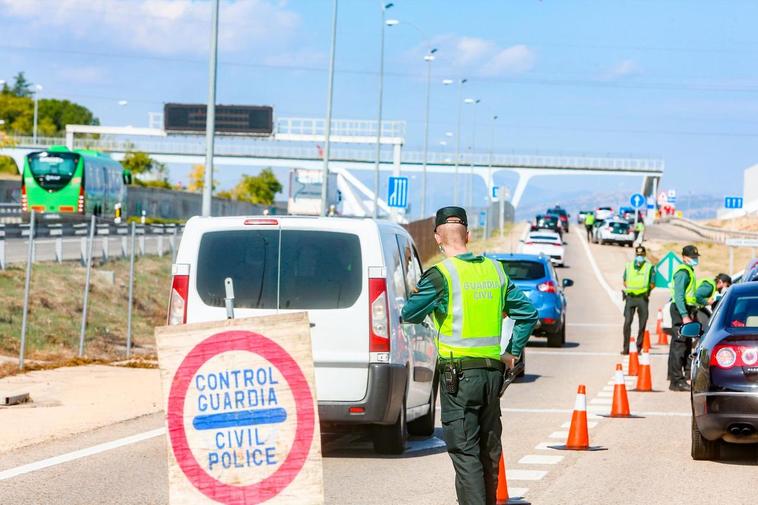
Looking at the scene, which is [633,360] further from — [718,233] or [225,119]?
[225,119]

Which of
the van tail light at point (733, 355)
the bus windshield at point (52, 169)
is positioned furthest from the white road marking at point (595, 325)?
the bus windshield at point (52, 169)

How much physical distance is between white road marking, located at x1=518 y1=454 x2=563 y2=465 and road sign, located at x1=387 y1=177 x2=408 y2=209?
133 ft

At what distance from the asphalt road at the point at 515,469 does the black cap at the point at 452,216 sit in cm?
258

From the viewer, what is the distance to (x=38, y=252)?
124 ft

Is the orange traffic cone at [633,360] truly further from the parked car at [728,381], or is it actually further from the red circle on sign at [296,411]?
the red circle on sign at [296,411]

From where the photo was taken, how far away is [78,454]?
38.9 ft

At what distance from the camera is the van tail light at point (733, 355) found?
11.7m

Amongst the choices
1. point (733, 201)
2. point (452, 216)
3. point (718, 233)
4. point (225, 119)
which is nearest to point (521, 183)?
point (225, 119)

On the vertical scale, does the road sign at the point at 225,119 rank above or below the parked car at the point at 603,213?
above

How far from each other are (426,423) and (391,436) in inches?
66.3

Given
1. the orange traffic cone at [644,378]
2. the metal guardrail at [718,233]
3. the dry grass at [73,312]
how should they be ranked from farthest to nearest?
1. the metal guardrail at [718,233]
2. the dry grass at [73,312]
3. the orange traffic cone at [644,378]

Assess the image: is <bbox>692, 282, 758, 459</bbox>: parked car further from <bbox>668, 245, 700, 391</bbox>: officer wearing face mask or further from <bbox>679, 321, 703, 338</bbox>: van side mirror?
<bbox>668, 245, 700, 391</bbox>: officer wearing face mask

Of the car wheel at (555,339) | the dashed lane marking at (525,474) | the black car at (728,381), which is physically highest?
the black car at (728,381)

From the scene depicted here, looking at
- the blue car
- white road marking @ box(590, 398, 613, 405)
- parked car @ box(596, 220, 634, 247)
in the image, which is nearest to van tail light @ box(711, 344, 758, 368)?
white road marking @ box(590, 398, 613, 405)
